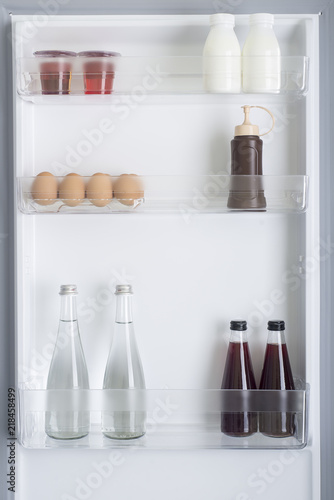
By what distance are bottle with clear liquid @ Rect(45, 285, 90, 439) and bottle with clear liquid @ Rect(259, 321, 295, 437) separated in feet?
1.12

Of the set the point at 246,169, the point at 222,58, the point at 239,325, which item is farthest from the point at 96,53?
the point at 239,325

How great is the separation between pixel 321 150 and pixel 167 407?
57 cm

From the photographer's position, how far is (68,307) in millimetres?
1158

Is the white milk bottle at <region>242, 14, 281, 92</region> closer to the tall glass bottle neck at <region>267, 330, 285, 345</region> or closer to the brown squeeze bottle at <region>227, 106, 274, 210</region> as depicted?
the brown squeeze bottle at <region>227, 106, 274, 210</region>

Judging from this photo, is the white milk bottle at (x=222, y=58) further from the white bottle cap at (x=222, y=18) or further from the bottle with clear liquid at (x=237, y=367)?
the bottle with clear liquid at (x=237, y=367)

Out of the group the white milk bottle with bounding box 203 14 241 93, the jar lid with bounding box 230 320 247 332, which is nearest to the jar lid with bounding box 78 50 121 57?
the white milk bottle with bounding box 203 14 241 93

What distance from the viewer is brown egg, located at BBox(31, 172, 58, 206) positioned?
3.57 ft

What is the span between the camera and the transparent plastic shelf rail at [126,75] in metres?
1.09

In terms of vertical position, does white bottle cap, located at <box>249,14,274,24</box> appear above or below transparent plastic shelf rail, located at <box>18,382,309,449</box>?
above

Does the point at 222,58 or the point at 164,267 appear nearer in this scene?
the point at 222,58

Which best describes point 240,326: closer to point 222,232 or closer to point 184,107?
point 222,232

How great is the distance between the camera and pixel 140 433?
3.71 ft

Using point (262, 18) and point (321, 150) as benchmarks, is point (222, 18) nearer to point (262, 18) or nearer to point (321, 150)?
point (262, 18)

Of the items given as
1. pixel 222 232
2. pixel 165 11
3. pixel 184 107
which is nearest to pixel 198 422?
pixel 222 232
